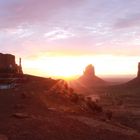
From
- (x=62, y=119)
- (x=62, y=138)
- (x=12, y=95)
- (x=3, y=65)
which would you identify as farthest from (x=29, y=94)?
(x=3, y=65)

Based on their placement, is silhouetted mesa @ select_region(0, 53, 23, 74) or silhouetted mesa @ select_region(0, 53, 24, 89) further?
silhouetted mesa @ select_region(0, 53, 23, 74)

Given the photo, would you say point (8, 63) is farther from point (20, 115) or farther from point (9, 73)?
point (20, 115)

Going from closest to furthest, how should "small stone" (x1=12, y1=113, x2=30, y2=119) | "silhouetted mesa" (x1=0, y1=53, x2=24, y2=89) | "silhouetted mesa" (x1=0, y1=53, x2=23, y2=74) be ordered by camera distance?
"small stone" (x1=12, y1=113, x2=30, y2=119) < "silhouetted mesa" (x1=0, y1=53, x2=24, y2=89) < "silhouetted mesa" (x1=0, y1=53, x2=23, y2=74)

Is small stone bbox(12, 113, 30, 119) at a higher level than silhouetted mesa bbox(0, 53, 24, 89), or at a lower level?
lower

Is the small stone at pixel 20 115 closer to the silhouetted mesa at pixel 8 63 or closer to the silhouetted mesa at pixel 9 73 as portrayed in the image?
the silhouetted mesa at pixel 9 73

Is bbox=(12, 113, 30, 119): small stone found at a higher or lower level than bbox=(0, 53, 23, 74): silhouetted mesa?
lower

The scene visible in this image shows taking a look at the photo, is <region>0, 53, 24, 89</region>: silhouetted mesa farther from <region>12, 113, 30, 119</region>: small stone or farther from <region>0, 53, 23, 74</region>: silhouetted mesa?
<region>12, 113, 30, 119</region>: small stone

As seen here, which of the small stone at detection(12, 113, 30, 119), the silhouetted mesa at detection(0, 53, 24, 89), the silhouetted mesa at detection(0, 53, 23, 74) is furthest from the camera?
the silhouetted mesa at detection(0, 53, 23, 74)

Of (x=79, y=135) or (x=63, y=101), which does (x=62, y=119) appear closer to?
(x=79, y=135)

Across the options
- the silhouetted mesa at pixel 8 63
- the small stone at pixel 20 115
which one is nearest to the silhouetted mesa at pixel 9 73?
the silhouetted mesa at pixel 8 63

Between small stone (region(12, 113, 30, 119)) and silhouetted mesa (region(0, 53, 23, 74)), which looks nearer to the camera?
small stone (region(12, 113, 30, 119))

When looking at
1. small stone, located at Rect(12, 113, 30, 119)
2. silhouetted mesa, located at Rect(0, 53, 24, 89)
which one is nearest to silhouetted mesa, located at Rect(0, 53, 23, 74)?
silhouetted mesa, located at Rect(0, 53, 24, 89)

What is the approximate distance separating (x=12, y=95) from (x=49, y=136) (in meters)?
8.47

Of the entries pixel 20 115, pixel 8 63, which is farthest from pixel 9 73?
pixel 20 115
